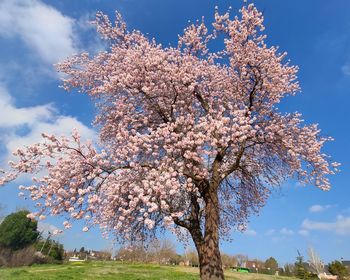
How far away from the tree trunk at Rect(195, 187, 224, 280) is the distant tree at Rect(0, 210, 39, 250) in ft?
208

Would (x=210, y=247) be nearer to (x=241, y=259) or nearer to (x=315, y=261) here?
(x=315, y=261)

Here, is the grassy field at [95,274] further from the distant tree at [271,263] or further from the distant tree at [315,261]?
the distant tree at [271,263]

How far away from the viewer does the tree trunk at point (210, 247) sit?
15.0 m

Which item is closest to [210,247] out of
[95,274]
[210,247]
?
[210,247]

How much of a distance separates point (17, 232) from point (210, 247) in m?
65.2

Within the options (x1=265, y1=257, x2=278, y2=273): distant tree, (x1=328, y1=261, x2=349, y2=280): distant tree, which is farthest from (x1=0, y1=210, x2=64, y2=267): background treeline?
(x1=265, y1=257, x2=278, y2=273): distant tree

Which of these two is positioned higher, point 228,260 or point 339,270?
point 228,260

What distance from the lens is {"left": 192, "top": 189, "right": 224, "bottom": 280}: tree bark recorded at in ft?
49.1

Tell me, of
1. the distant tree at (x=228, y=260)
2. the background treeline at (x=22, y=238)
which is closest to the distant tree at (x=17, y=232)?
the background treeline at (x=22, y=238)

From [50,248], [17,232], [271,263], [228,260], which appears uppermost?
[271,263]

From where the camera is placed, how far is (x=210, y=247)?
15.4 m

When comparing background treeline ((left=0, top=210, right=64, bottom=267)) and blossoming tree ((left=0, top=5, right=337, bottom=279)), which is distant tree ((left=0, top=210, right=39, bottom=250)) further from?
blossoming tree ((left=0, top=5, right=337, bottom=279))

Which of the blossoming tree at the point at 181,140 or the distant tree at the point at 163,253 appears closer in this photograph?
the blossoming tree at the point at 181,140

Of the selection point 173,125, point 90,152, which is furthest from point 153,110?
point 90,152
